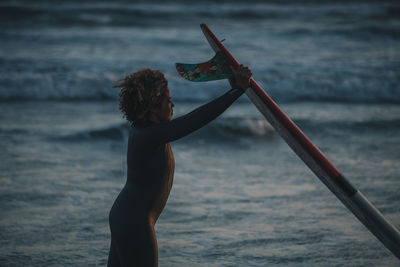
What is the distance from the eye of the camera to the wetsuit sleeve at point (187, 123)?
258 centimetres

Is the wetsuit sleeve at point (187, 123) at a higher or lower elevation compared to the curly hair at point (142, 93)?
lower

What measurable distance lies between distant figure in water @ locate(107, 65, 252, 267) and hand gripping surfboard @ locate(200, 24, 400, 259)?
0.81 feet

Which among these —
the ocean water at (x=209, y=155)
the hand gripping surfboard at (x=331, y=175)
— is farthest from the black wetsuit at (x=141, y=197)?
the ocean water at (x=209, y=155)

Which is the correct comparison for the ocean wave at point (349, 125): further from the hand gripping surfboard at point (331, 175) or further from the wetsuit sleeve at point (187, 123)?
the wetsuit sleeve at point (187, 123)

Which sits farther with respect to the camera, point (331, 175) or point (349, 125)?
point (349, 125)

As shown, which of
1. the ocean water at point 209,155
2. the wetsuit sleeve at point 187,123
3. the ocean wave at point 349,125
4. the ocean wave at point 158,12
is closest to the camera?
the wetsuit sleeve at point 187,123

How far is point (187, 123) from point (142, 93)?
0.89 feet

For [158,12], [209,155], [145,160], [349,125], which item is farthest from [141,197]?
[158,12]

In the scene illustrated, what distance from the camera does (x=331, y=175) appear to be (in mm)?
2816

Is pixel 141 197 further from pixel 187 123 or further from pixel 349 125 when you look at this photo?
pixel 349 125

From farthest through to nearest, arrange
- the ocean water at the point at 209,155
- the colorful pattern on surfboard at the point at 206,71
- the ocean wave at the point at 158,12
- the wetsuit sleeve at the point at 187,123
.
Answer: the ocean wave at the point at 158,12
the ocean water at the point at 209,155
the colorful pattern on surfboard at the point at 206,71
the wetsuit sleeve at the point at 187,123

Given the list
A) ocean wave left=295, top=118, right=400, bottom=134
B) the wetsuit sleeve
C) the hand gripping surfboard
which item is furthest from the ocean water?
the wetsuit sleeve

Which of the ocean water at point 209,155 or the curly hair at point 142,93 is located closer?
the curly hair at point 142,93

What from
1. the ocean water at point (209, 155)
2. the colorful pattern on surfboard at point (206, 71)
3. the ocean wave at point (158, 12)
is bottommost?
the ocean water at point (209, 155)
